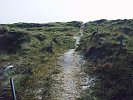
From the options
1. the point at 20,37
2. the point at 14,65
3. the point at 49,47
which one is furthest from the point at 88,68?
the point at 20,37

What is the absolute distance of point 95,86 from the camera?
78.4ft

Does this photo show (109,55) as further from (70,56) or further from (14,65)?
(14,65)

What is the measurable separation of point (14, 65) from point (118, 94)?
52.6 feet

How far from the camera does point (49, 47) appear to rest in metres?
42.4

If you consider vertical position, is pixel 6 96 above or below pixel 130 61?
below

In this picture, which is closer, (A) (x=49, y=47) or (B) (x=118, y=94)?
(B) (x=118, y=94)

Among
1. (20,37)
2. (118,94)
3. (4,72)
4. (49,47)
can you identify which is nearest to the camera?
(118,94)

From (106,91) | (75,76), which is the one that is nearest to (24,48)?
(75,76)

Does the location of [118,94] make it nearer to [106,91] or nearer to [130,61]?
[106,91]

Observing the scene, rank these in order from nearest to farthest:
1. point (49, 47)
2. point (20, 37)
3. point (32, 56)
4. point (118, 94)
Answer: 1. point (118, 94)
2. point (32, 56)
3. point (49, 47)
4. point (20, 37)

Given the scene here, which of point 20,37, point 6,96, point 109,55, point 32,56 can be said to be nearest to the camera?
point 6,96

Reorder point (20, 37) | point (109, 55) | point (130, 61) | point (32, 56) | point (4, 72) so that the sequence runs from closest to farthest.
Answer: point (130, 61), point (4, 72), point (109, 55), point (32, 56), point (20, 37)

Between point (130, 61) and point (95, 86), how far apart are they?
519 cm

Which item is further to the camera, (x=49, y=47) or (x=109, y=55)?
(x=49, y=47)
